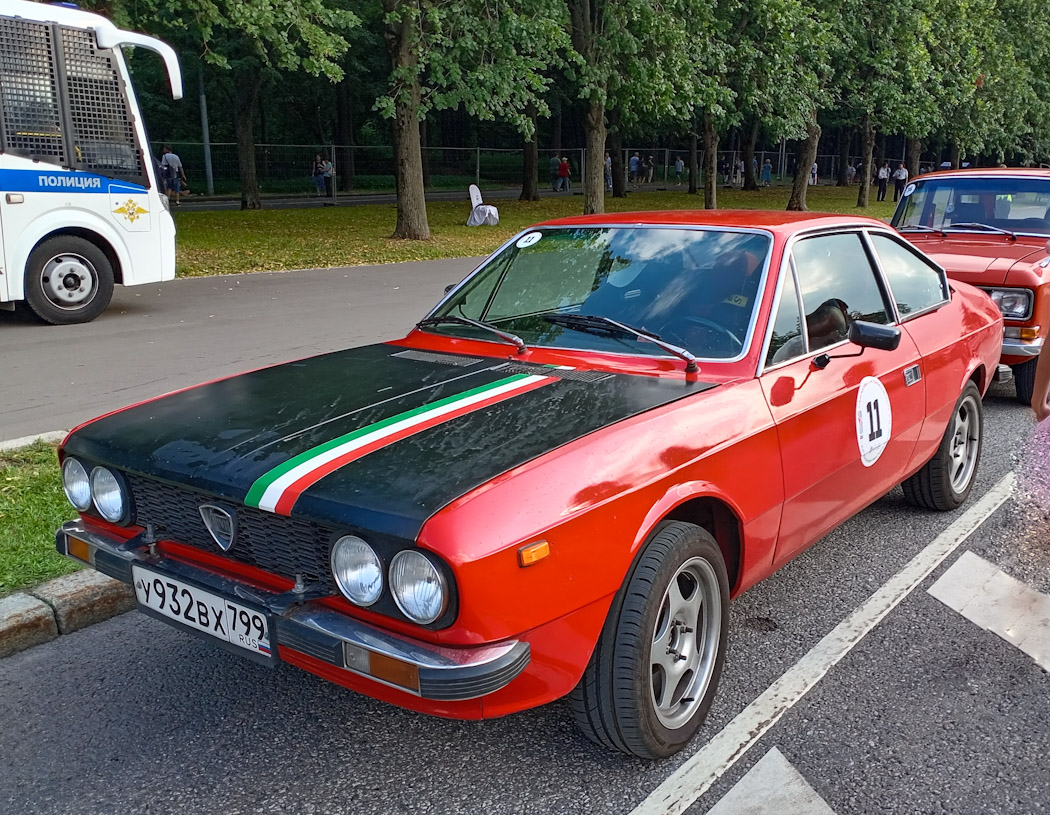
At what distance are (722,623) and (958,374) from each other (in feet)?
7.88

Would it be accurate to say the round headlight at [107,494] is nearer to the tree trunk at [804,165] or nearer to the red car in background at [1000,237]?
the red car in background at [1000,237]

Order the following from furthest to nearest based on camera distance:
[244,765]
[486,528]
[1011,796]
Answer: [244,765] → [1011,796] → [486,528]

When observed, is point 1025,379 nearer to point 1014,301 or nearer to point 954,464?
point 1014,301

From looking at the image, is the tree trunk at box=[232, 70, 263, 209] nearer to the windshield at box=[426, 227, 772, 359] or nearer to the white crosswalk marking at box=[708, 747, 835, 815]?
the windshield at box=[426, 227, 772, 359]

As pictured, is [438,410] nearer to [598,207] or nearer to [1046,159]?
[598,207]

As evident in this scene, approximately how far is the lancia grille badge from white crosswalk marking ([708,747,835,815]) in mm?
1577

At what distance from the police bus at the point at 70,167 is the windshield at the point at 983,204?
7.38 m

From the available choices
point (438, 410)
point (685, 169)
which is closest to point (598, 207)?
point (438, 410)

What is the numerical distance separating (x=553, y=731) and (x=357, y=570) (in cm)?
99

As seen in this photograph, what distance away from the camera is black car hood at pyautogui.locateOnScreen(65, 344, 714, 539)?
255 centimetres

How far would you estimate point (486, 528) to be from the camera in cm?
239

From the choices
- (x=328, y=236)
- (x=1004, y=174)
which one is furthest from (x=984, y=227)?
(x=328, y=236)

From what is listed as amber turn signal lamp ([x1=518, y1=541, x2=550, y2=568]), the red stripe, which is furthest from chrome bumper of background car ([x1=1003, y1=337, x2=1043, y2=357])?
amber turn signal lamp ([x1=518, y1=541, x2=550, y2=568])

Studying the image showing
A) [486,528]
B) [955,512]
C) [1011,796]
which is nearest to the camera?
[486,528]
